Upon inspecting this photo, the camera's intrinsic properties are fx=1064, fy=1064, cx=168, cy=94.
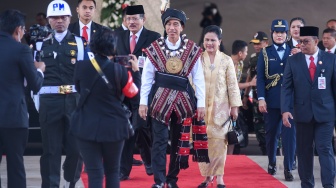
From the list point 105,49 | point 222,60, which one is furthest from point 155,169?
point 105,49

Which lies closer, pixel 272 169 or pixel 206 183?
pixel 206 183

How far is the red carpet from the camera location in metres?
11.8

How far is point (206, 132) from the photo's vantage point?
11.3m

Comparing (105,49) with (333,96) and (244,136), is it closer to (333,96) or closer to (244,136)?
(333,96)

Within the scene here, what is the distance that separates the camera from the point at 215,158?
1143 cm

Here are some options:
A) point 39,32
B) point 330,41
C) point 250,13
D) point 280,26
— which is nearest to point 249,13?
point 250,13

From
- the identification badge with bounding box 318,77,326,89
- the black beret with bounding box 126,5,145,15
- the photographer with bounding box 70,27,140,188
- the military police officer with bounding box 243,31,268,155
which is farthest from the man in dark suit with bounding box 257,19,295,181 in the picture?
the photographer with bounding box 70,27,140,188

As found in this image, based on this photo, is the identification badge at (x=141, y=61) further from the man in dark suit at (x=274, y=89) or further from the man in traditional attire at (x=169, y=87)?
the man in dark suit at (x=274, y=89)

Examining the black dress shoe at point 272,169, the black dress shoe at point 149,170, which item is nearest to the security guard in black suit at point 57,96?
the black dress shoe at point 149,170

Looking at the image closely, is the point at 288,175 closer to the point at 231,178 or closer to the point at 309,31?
the point at 231,178

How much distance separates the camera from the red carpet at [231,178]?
11797 millimetres

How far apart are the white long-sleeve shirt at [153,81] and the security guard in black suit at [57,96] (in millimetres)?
869

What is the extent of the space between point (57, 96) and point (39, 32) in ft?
2.12

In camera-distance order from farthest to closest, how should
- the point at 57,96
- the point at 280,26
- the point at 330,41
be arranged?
the point at 330,41, the point at 280,26, the point at 57,96
